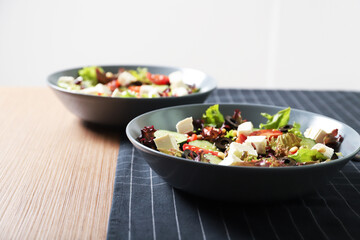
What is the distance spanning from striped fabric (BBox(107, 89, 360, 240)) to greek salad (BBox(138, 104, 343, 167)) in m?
0.11

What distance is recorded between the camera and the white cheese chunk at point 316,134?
1461mm

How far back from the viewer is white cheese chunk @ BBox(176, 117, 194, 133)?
1564mm

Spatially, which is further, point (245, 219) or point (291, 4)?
point (291, 4)

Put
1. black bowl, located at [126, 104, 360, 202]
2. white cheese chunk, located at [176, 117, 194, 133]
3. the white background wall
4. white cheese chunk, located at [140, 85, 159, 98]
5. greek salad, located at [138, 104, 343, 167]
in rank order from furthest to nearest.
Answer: the white background wall → white cheese chunk, located at [140, 85, 159, 98] → white cheese chunk, located at [176, 117, 194, 133] → greek salad, located at [138, 104, 343, 167] → black bowl, located at [126, 104, 360, 202]

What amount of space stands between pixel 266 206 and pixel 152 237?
0.32 m

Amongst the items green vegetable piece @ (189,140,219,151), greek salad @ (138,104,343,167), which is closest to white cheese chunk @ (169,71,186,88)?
greek salad @ (138,104,343,167)

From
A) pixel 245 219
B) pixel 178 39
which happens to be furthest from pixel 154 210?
pixel 178 39

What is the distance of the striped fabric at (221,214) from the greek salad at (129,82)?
2.17 ft

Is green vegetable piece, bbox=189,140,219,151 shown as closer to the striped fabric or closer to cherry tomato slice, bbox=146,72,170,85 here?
the striped fabric

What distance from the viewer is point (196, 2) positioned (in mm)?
4973

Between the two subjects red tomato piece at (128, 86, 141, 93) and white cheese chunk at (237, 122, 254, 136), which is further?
red tomato piece at (128, 86, 141, 93)

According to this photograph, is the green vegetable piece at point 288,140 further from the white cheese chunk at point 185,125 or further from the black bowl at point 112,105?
the black bowl at point 112,105

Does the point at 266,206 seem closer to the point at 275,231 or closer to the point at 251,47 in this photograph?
the point at 275,231

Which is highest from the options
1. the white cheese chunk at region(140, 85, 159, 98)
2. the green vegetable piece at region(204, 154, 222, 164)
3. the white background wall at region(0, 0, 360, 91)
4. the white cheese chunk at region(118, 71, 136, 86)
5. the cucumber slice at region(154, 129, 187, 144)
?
the green vegetable piece at region(204, 154, 222, 164)
